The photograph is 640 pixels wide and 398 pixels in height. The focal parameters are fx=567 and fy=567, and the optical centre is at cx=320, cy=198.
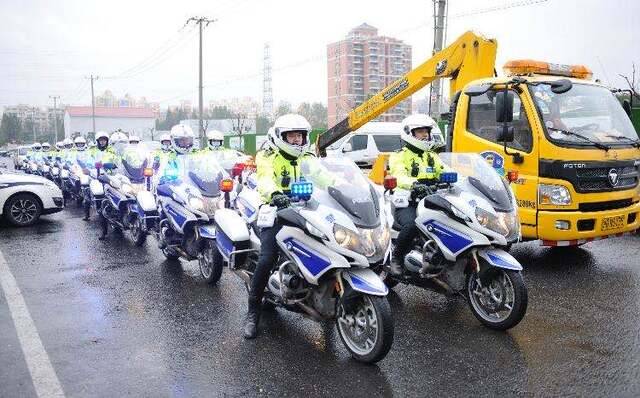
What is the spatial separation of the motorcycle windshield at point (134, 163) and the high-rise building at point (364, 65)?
39058 mm

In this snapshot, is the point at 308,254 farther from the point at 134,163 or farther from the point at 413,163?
the point at 134,163

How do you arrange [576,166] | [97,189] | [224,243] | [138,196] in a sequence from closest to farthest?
1. [224,243]
2. [576,166]
3. [138,196]
4. [97,189]

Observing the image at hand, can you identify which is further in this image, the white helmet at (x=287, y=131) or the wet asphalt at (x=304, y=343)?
the white helmet at (x=287, y=131)

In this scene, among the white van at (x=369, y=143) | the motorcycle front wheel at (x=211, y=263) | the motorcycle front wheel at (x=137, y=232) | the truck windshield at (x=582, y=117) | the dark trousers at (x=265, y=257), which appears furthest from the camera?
the white van at (x=369, y=143)

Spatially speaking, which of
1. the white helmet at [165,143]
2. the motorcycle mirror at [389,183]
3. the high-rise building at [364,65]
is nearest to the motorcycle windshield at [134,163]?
the white helmet at [165,143]

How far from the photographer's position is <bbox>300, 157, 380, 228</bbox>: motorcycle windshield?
423 cm

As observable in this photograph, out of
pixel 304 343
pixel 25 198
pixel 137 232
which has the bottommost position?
pixel 304 343

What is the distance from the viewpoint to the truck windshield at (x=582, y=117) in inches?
269

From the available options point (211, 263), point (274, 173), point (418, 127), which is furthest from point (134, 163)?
point (418, 127)

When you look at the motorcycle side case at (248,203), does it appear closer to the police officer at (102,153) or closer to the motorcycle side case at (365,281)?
the motorcycle side case at (365,281)

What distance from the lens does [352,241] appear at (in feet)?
13.4

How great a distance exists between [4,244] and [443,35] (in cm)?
1276

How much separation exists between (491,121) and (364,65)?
146 ft

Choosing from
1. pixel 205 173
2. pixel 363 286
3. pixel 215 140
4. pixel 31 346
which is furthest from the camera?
pixel 215 140
